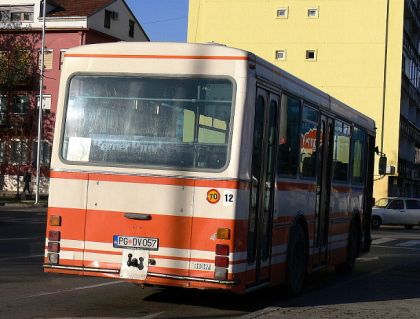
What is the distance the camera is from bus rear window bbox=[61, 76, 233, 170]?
28.9ft

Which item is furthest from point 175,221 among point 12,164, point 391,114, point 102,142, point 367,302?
point 391,114

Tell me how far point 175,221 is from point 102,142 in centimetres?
133

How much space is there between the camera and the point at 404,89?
58.8 meters

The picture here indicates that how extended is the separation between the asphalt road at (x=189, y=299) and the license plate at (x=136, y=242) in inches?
33.7

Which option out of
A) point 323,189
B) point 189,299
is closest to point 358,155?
point 323,189

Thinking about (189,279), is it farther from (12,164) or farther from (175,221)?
(12,164)

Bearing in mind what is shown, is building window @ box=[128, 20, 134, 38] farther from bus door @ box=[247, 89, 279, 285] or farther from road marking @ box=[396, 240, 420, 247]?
bus door @ box=[247, 89, 279, 285]

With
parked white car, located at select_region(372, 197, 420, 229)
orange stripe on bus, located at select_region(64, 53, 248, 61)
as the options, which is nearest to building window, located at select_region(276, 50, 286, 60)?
parked white car, located at select_region(372, 197, 420, 229)

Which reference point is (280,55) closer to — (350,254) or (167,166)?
(350,254)

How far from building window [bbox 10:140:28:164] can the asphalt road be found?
37.0 metres

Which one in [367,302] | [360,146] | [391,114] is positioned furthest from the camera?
[391,114]

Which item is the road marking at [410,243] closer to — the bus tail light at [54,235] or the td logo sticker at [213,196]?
the td logo sticker at [213,196]

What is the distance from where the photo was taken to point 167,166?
8.88 m

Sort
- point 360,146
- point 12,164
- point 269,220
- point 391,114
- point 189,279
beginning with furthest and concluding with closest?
point 391,114 → point 12,164 → point 360,146 → point 269,220 → point 189,279
